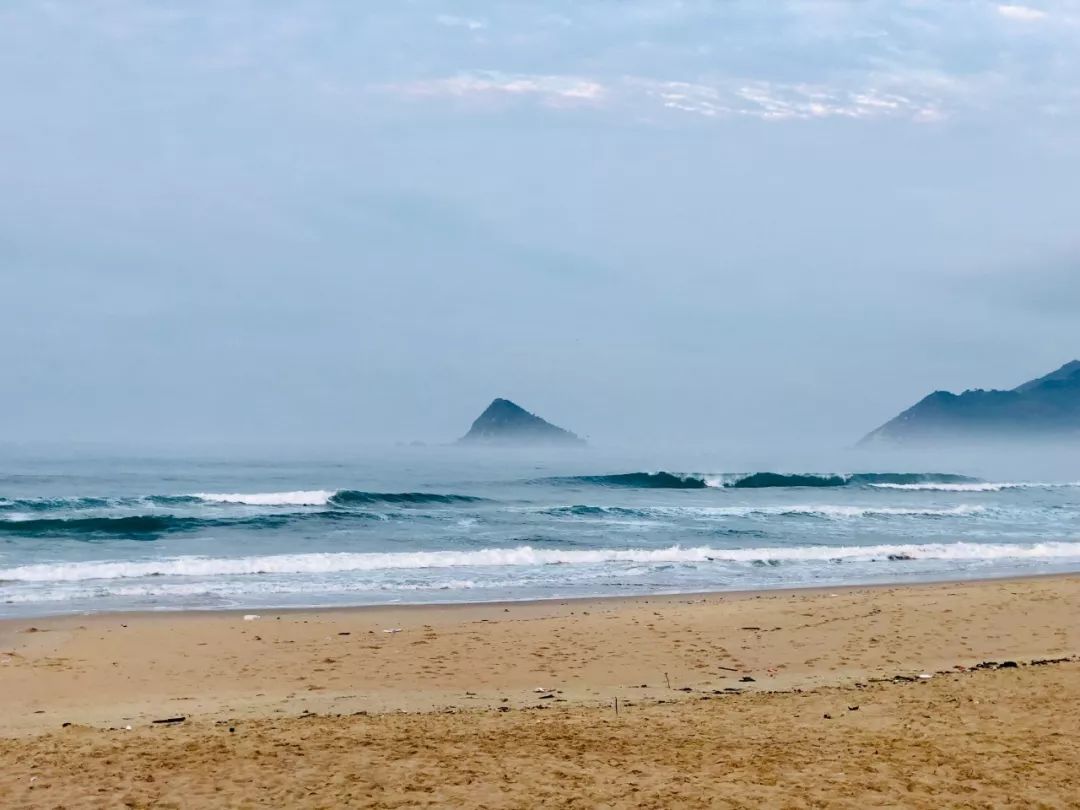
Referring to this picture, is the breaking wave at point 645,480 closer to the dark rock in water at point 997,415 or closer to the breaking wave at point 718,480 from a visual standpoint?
the breaking wave at point 718,480

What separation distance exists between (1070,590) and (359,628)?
11032mm

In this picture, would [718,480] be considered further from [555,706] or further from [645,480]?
[555,706]

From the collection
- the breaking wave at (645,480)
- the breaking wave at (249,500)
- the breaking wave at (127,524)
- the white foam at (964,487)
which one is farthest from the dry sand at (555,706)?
the white foam at (964,487)

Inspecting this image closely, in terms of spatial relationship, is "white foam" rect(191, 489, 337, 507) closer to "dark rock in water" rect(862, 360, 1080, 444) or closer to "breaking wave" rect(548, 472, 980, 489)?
"breaking wave" rect(548, 472, 980, 489)

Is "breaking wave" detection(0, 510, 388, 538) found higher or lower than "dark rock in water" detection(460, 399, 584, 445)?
lower

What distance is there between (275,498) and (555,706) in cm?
2946

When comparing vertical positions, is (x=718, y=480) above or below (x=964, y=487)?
above

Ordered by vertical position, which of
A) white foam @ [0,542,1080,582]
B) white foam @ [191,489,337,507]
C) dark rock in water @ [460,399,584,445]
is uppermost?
dark rock in water @ [460,399,584,445]

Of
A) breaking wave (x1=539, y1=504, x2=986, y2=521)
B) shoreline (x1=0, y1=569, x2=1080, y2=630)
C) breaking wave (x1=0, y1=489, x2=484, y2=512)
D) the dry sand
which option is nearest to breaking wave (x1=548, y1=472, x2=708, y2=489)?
breaking wave (x1=0, y1=489, x2=484, y2=512)

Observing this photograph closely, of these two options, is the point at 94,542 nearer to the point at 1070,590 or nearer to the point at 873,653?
the point at 873,653

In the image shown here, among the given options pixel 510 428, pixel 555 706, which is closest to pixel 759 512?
pixel 555 706

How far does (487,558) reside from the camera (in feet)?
64.6

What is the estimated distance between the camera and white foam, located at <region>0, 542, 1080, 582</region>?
667 inches

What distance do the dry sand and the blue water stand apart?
3.04 meters
